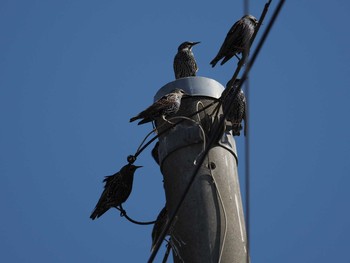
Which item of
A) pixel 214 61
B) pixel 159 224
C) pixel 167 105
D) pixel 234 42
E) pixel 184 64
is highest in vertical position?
pixel 184 64

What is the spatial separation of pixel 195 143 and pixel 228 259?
0.85 metres

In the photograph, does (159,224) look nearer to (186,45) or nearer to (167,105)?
(167,105)

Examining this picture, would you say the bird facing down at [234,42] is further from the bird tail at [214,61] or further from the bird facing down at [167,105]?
the bird facing down at [167,105]

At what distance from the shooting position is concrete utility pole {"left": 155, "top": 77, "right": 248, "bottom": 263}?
3.96m

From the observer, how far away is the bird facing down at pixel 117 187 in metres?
5.30

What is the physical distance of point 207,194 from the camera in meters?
4.14

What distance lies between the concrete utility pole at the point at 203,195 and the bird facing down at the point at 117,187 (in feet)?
2.53

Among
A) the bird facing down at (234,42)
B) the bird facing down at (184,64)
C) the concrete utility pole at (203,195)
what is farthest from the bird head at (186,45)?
the concrete utility pole at (203,195)

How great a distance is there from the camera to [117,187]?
5.28 metres

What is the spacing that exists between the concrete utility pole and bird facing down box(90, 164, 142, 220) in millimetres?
770

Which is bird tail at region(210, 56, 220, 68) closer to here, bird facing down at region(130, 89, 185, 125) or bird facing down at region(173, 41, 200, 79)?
bird facing down at region(130, 89, 185, 125)

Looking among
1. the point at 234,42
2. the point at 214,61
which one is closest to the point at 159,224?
the point at 214,61

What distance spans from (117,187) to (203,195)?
1305mm

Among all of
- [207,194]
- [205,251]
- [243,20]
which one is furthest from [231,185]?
[243,20]
